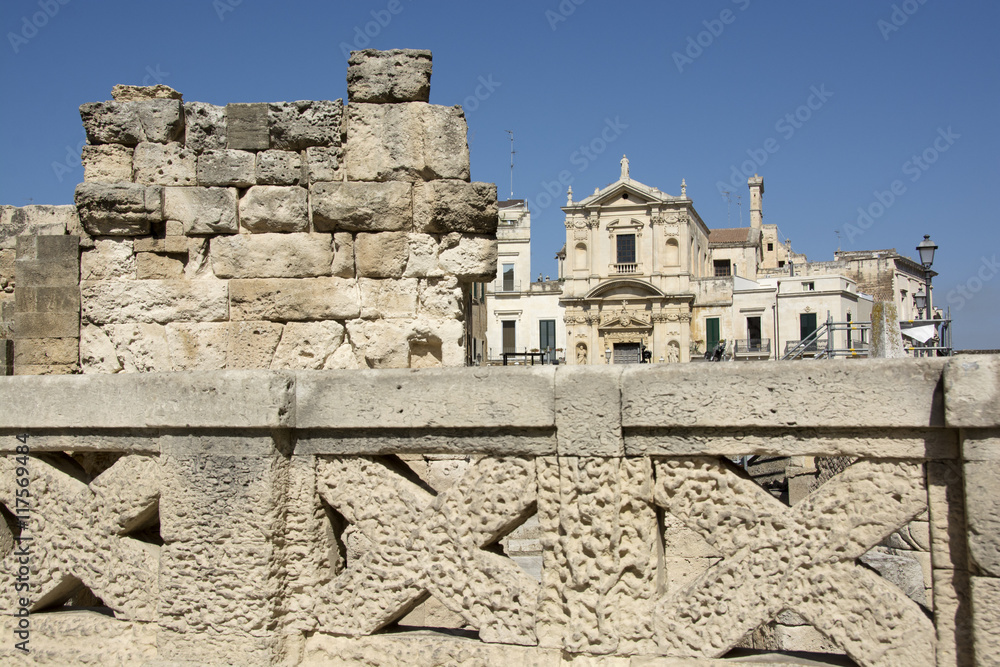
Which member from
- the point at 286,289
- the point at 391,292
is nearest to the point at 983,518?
the point at 391,292

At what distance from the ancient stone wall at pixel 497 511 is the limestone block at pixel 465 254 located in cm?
202

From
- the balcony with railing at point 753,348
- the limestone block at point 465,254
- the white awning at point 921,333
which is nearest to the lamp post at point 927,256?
the white awning at point 921,333

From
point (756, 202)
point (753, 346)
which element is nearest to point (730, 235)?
point (756, 202)

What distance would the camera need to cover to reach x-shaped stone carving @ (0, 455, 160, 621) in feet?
10.4

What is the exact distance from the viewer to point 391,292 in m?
4.96

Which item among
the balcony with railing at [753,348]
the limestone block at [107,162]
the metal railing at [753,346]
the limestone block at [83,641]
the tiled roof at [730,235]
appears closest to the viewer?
the limestone block at [83,641]

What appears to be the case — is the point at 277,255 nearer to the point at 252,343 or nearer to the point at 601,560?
the point at 252,343

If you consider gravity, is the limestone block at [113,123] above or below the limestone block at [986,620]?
above

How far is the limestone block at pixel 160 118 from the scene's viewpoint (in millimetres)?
5098

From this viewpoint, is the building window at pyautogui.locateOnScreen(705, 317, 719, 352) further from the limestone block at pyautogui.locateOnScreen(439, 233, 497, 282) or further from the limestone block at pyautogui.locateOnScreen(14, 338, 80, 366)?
the limestone block at pyautogui.locateOnScreen(14, 338, 80, 366)

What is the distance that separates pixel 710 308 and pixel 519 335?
444 inches

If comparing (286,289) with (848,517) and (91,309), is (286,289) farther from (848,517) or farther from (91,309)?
(848,517)

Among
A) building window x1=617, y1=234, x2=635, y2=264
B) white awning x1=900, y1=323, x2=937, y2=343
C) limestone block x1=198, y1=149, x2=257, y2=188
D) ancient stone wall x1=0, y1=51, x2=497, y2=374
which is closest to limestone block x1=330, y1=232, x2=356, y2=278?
ancient stone wall x1=0, y1=51, x2=497, y2=374

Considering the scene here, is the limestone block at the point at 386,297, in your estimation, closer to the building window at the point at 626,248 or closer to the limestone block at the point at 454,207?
the limestone block at the point at 454,207
